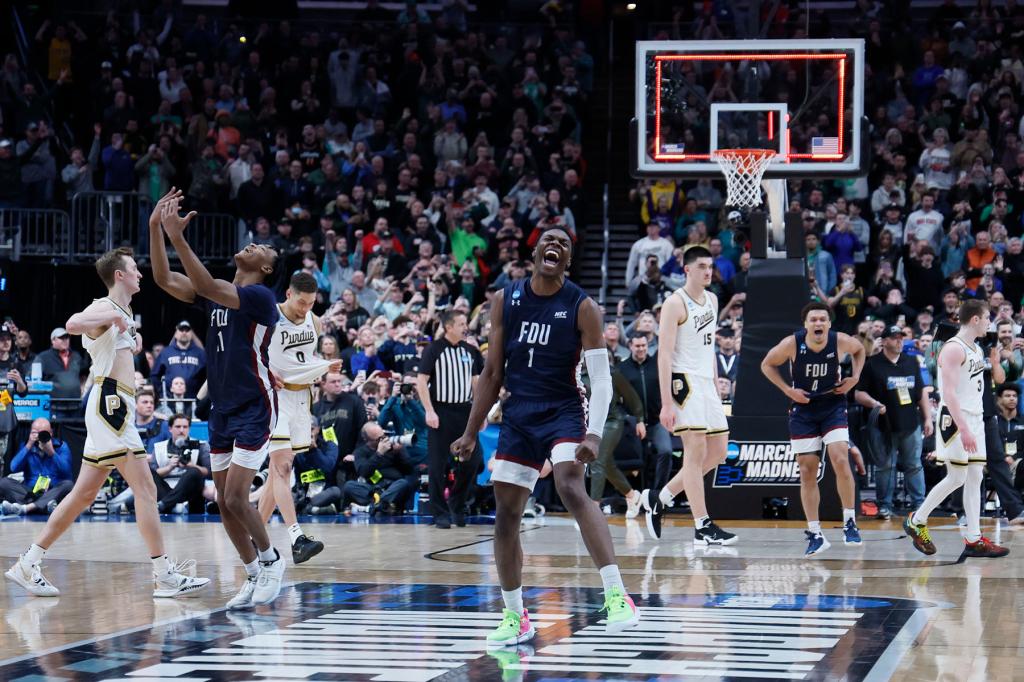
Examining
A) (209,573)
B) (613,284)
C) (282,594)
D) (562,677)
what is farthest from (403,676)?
(613,284)

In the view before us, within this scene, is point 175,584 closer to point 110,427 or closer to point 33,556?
point 33,556

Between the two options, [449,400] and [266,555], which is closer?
[266,555]

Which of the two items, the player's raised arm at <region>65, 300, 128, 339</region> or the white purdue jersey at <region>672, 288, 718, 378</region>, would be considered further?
the white purdue jersey at <region>672, 288, 718, 378</region>

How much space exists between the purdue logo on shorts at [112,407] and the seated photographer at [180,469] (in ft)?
19.4

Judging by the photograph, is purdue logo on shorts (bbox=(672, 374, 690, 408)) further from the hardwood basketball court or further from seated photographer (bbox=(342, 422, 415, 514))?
seated photographer (bbox=(342, 422, 415, 514))

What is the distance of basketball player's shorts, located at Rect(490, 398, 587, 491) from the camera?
7070 mm

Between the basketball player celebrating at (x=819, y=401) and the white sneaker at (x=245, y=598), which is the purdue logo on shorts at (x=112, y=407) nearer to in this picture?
the white sneaker at (x=245, y=598)

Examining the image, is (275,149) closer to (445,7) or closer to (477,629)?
(445,7)

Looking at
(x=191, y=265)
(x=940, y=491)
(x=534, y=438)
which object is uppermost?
(x=191, y=265)

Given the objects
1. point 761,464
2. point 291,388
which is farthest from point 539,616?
point 761,464

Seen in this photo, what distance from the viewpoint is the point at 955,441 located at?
1095cm

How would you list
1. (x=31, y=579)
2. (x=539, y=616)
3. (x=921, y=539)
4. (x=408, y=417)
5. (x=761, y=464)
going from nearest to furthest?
(x=539, y=616)
(x=31, y=579)
(x=921, y=539)
(x=761, y=464)
(x=408, y=417)

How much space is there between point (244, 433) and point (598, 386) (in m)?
2.50

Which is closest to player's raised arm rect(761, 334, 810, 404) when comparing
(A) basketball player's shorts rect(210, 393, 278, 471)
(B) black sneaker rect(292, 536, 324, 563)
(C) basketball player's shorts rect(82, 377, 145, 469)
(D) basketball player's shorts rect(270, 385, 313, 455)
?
(D) basketball player's shorts rect(270, 385, 313, 455)
